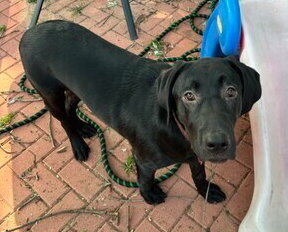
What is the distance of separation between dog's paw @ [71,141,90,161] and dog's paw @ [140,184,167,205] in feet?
2.56

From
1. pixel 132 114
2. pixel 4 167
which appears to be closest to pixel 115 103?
pixel 132 114

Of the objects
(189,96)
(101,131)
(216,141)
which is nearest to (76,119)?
(101,131)

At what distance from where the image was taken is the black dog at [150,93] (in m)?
1.93

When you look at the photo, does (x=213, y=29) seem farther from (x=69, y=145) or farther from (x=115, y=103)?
(x=69, y=145)

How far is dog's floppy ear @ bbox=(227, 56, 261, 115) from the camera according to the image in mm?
2072

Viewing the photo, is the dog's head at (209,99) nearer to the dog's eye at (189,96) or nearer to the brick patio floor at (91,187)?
the dog's eye at (189,96)

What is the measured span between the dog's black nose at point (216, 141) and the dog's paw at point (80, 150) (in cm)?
183

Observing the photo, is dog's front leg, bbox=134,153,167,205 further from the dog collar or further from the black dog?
the dog collar

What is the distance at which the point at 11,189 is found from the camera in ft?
10.7

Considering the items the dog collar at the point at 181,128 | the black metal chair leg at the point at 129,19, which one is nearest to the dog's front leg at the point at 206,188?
the dog collar at the point at 181,128

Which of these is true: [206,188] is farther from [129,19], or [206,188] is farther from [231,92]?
[129,19]

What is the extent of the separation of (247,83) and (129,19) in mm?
2583

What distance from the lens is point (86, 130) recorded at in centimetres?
356

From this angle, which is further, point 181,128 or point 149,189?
point 149,189
